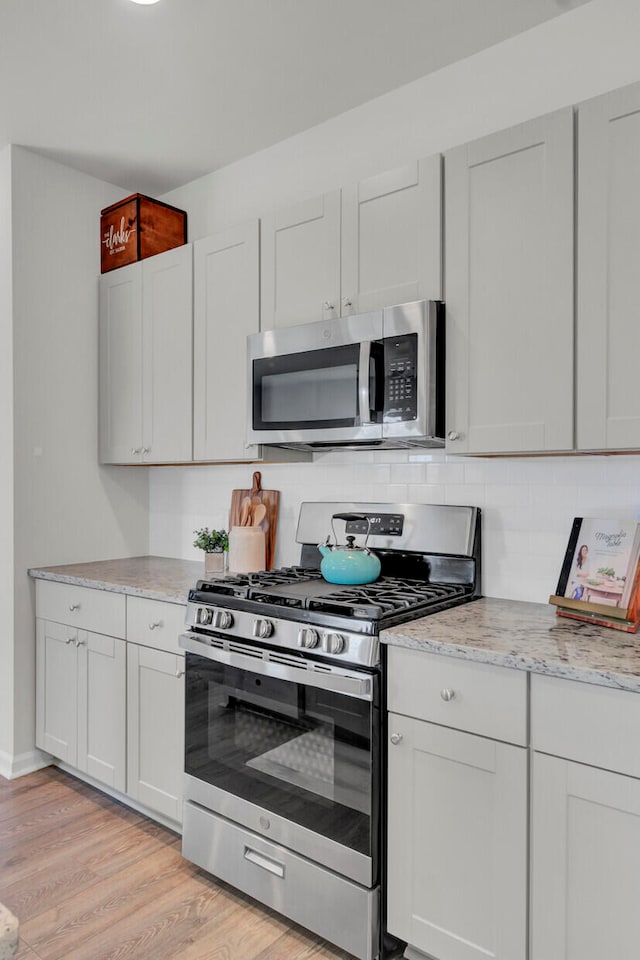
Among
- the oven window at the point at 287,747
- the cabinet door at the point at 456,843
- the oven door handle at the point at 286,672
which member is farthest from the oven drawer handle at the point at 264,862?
the oven door handle at the point at 286,672

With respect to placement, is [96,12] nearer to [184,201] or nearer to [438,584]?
[184,201]

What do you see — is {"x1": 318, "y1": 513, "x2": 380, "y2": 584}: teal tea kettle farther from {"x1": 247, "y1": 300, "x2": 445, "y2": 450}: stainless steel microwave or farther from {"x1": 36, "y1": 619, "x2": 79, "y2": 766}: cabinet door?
{"x1": 36, "y1": 619, "x2": 79, "y2": 766}: cabinet door

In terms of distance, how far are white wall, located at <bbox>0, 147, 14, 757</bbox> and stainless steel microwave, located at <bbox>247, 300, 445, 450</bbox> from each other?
121cm

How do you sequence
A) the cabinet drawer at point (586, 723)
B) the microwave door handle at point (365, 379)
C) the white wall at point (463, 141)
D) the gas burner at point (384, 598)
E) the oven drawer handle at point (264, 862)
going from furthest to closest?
the microwave door handle at point (365, 379) → the white wall at point (463, 141) → the oven drawer handle at point (264, 862) → the gas burner at point (384, 598) → the cabinet drawer at point (586, 723)

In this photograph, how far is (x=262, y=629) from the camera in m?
1.96

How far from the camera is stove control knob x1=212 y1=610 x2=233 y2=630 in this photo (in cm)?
207

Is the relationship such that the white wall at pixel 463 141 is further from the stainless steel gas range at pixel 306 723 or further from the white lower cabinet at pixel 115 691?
the white lower cabinet at pixel 115 691

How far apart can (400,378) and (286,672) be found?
0.97 m

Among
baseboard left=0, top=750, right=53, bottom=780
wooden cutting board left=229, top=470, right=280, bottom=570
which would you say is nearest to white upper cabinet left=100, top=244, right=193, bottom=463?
wooden cutting board left=229, top=470, right=280, bottom=570

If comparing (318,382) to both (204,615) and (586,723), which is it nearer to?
(204,615)

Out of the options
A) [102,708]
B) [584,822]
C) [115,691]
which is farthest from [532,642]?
[102,708]

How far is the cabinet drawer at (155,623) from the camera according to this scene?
2.35m

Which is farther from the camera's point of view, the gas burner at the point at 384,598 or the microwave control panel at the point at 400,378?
the microwave control panel at the point at 400,378

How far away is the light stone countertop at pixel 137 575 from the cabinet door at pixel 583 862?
4.38 feet
